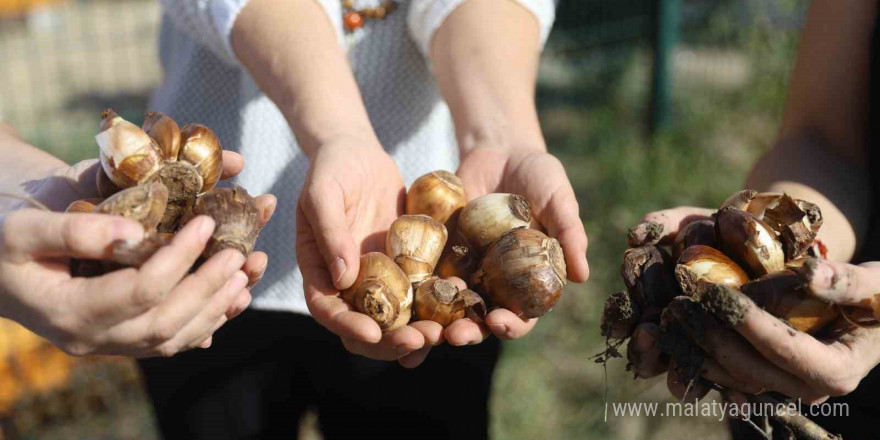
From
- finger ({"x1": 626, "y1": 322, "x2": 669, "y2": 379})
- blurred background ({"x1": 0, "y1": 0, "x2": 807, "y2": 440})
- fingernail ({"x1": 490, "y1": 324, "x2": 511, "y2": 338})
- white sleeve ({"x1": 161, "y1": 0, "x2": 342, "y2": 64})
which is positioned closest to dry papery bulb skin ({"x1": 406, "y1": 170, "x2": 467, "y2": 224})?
fingernail ({"x1": 490, "y1": 324, "x2": 511, "y2": 338})

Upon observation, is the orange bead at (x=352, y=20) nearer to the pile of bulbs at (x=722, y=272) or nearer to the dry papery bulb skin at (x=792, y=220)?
the pile of bulbs at (x=722, y=272)

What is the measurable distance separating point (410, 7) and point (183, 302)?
1322mm

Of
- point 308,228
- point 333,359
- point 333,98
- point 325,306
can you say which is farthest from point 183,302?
point 333,359

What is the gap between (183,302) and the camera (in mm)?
1385

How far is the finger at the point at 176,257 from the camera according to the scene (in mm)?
1331

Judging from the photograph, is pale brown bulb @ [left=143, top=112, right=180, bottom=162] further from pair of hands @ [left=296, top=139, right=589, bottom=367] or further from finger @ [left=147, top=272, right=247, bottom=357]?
finger @ [left=147, top=272, right=247, bottom=357]

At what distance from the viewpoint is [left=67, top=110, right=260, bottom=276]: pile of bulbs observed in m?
1.57

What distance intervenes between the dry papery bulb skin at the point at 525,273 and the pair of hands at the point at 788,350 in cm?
26

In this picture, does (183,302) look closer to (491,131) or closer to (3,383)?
(491,131)

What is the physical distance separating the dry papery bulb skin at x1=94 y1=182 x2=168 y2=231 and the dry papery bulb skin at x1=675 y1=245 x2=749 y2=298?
124 centimetres

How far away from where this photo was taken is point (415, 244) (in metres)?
1.98

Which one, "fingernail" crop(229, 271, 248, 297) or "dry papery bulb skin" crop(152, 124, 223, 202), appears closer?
"fingernail" crop(229, 271, 248, 297)

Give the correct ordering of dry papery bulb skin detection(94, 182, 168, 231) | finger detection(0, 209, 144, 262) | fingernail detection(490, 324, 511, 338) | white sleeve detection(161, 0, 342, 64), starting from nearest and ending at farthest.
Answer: finger detection(0, 209, 144, 262)
dry papery bulb skin detection(94, 182, 168, 231)
fingernail detection(490, 324, 511, 338)
white sleeve detection(161, 0, 342, 64)

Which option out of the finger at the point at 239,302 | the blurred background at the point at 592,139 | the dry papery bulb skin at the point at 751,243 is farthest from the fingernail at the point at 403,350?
the blurred background at the point at 592,139
